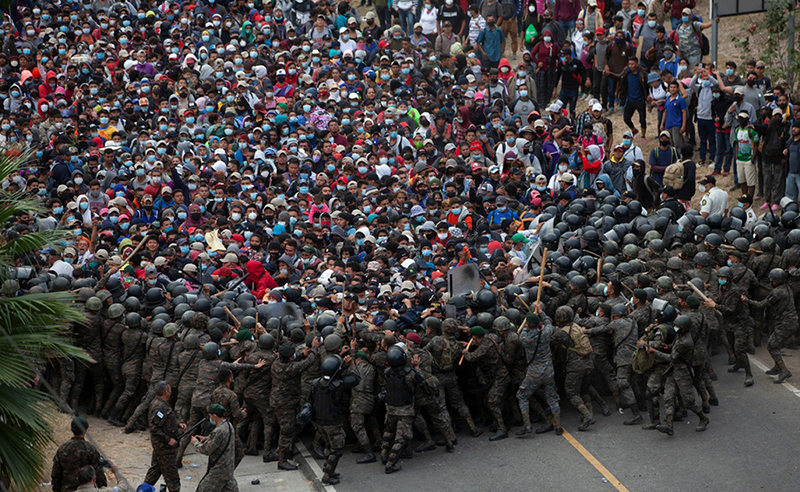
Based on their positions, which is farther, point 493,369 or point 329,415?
point 493,369

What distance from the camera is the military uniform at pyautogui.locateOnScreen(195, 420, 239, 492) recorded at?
1203 cm

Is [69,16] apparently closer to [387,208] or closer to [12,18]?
[12,18]

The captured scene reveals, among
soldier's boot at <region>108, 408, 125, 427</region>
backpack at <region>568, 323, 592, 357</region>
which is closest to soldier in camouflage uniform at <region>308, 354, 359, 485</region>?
backpack at <region>568, 323, 592, 357</region>

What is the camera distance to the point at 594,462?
1360 centimetres

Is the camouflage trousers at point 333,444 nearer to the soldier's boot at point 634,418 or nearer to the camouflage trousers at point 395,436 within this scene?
the camouflage trousers at point 395,436

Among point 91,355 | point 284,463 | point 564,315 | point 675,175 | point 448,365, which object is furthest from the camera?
point 675,175

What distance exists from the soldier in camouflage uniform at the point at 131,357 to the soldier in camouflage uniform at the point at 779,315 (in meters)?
8.86

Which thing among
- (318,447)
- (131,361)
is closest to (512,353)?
(318,447)

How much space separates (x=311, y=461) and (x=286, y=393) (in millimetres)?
1016

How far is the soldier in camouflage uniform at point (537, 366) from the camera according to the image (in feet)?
46.8

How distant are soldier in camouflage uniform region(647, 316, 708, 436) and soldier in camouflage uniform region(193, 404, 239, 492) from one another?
5712 mm

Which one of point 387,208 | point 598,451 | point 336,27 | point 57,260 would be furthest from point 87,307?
point 336,27

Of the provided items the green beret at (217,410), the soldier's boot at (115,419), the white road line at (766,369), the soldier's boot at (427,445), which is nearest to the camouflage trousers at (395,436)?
the soldier's boot at (427,445)

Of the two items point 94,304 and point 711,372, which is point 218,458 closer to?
point 94,304
